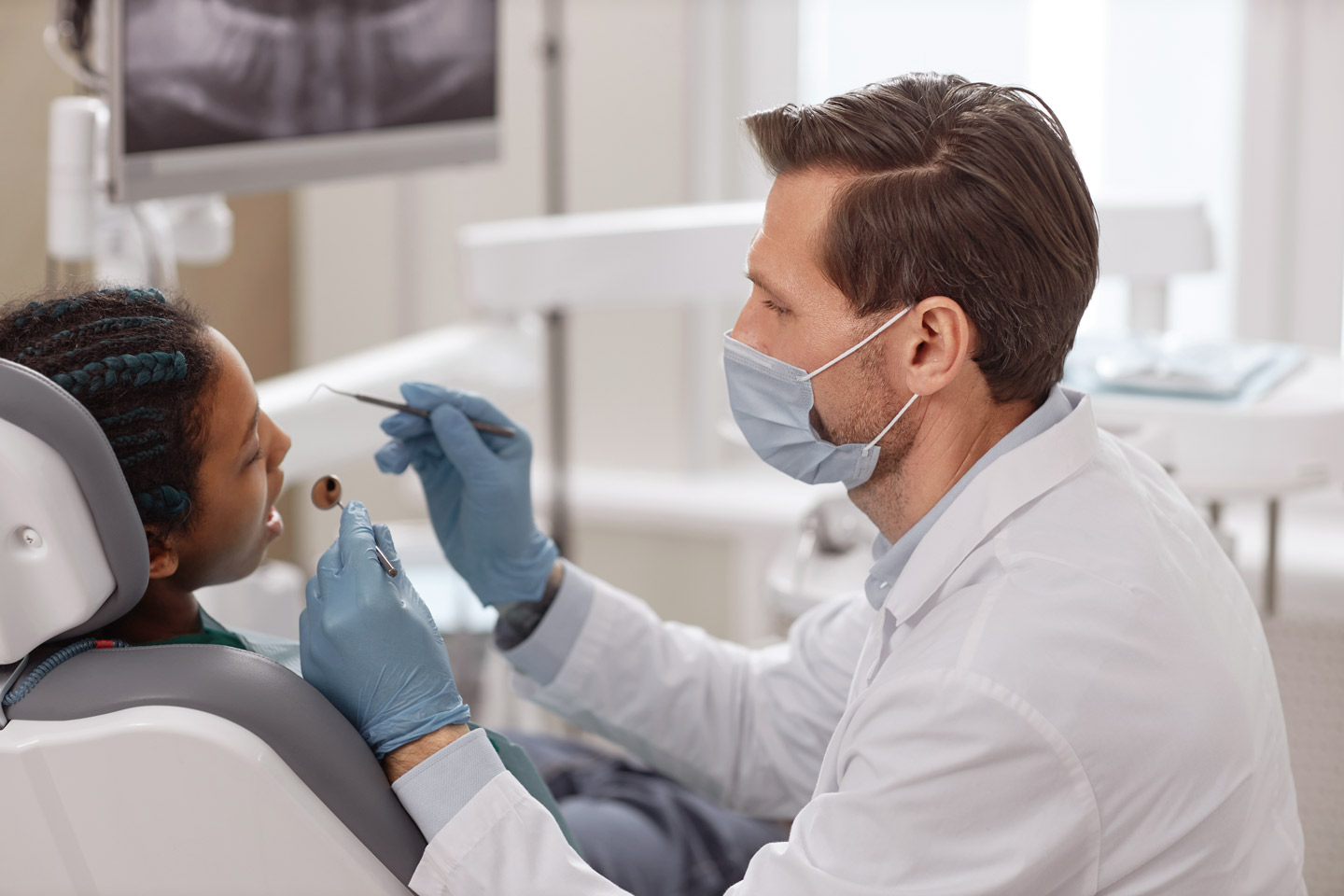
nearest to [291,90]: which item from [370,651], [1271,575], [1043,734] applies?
[370,651]

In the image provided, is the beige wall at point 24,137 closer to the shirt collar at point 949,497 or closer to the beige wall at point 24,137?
the beige wall at point 24,137

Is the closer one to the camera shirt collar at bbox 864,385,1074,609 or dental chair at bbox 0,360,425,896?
dental chair at bbox 0,360,425,896

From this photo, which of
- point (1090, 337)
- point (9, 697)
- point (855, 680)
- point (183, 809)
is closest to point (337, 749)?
point (183, 809)

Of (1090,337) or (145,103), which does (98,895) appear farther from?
(1090,337)

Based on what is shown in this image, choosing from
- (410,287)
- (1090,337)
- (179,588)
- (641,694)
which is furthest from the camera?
(410,287)

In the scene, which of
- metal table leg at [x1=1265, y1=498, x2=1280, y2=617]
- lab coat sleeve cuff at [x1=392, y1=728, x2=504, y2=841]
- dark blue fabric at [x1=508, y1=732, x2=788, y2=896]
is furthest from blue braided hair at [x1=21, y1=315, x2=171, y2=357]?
metal table leg at [x1=1265, y1=498, x2=1280, y2=617]

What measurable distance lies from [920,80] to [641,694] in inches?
27.1

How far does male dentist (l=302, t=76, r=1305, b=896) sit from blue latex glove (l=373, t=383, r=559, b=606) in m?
0.29

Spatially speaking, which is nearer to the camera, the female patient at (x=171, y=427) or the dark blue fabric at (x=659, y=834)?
the female patient at (x=171, y=427)

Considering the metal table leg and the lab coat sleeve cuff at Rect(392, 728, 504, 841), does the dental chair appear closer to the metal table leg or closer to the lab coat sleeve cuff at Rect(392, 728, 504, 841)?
the lab coat sleeve cuff at Rect(392, 728, 504, 841)

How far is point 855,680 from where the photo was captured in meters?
1.14

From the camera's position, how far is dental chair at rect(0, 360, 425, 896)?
84 cm

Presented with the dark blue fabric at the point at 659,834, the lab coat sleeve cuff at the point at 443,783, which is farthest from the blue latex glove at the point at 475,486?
the lab coat sleeve cuff at the point at 443,783

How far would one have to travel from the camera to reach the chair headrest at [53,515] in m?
0.83
